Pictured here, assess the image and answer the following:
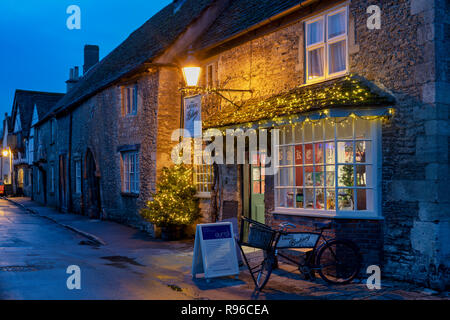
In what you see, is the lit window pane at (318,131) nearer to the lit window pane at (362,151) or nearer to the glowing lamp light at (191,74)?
the lit window pane at (362,151)

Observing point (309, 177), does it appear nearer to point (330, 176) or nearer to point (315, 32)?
point (330, 176)

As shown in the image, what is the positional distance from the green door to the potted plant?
2.33 m

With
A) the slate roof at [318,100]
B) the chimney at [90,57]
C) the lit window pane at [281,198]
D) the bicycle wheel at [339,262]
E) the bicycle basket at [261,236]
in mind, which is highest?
the chimney at [90,57]

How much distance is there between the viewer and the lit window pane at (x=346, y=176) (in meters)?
8.71

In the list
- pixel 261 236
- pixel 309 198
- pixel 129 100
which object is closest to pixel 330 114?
pixel 309 198

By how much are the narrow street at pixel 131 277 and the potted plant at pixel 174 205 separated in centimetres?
59

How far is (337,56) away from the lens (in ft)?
30.9

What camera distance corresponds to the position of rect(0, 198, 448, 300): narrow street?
711 cm

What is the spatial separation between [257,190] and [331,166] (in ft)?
10.3

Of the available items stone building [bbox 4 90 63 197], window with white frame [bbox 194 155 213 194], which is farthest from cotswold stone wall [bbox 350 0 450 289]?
stone building [bbox 4 90 63 197]

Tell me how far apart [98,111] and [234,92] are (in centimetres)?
917

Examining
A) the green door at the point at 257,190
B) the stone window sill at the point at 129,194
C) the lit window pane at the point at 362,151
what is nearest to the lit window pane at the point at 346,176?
the lit window pane at the point at 362,151

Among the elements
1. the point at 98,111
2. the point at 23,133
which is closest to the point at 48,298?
the point at 98,111

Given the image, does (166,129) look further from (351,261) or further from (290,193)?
(351,261)
